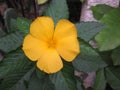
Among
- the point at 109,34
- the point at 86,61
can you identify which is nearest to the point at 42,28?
the point at 86,61

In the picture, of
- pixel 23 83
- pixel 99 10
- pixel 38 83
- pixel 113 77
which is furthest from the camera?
pixel 99 10

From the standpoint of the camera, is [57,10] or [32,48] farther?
[57,10]

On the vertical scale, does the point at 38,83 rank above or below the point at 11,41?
below

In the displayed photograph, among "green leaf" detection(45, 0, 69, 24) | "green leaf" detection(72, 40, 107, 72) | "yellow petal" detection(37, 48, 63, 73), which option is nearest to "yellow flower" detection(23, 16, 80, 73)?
"yellow petal" detection(37, 48, 63, 73)

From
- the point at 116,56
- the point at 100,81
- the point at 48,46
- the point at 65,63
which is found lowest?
the point at 100,81

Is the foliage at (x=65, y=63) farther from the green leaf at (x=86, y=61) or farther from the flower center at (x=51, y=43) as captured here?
the flower center at (x=51, y=43)

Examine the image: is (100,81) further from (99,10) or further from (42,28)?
(42,28)

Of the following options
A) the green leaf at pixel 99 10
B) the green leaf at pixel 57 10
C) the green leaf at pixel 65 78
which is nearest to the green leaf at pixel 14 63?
the green leaf at pixel 65 78
